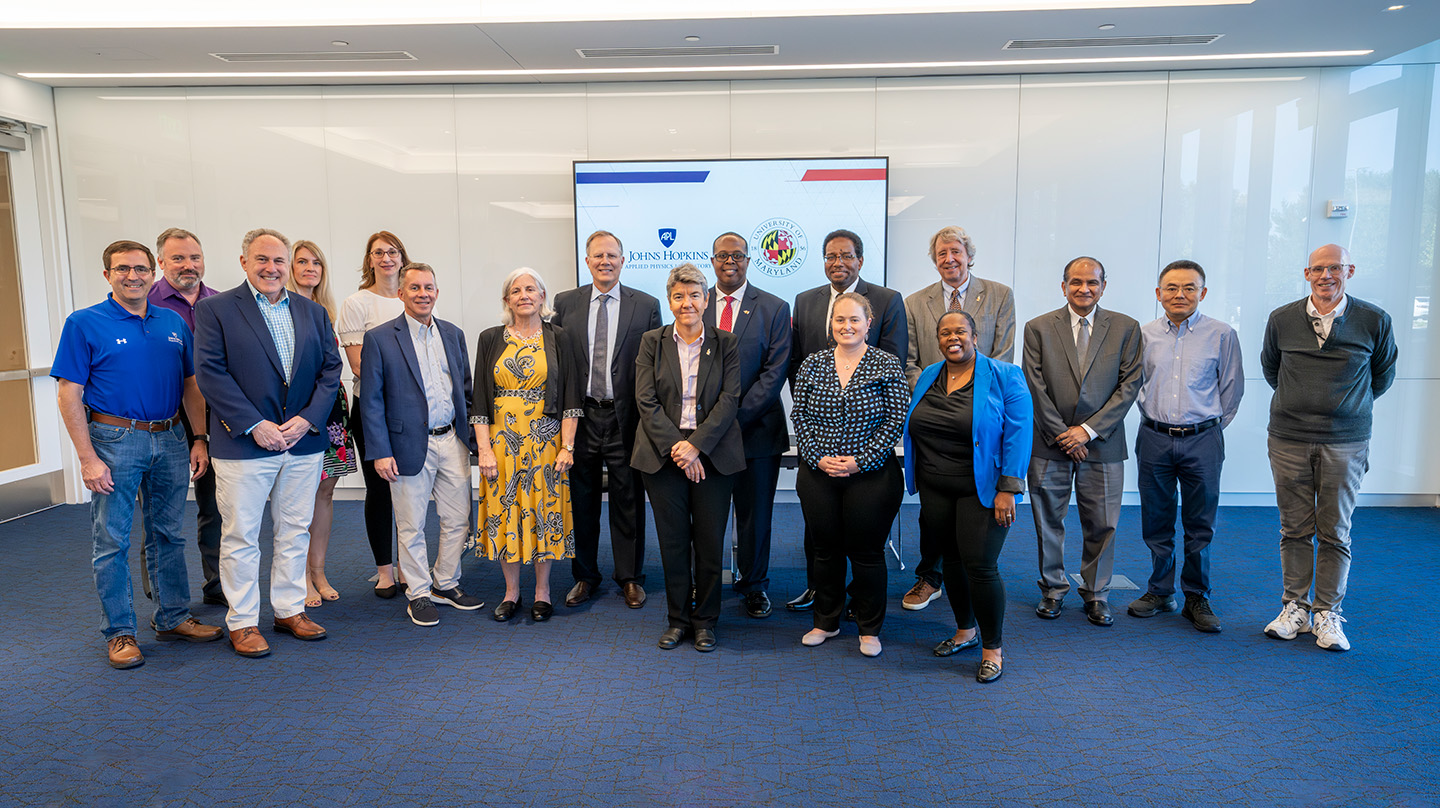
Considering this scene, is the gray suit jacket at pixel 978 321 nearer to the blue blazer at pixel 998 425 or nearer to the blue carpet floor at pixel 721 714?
the blue blazer at pixel 998 425

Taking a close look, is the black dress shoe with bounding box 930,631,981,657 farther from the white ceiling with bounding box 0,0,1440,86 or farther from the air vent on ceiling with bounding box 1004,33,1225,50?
the air vent on ceiling with bounding box 1004,33,1225,50

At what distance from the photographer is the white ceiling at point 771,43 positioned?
4.65 meters

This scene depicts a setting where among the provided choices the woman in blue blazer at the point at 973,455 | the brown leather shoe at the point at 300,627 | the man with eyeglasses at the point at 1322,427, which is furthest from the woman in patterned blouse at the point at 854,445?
the brown leather shoe at the point at 300,627

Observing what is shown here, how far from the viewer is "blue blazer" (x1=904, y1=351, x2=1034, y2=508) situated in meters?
3.05

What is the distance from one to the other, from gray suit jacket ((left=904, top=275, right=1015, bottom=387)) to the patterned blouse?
737 millimetres

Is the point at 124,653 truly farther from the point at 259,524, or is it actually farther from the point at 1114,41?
the point at 1114,41

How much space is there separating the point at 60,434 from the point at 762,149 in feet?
19.3

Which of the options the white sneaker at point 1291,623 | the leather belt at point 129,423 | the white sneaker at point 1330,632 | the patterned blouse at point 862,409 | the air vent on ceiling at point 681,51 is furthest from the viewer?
the air vent on ceiling at point 681,51

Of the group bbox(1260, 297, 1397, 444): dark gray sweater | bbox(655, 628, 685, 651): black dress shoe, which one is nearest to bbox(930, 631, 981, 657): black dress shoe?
bbox(655, 628, 685, 651): black dress shoe

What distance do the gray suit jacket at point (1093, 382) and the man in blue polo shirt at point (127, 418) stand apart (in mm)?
3833

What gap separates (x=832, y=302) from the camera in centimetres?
367

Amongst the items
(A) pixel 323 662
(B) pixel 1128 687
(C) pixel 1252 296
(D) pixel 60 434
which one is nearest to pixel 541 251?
(A) pixel 323 662

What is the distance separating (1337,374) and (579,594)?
355 cm

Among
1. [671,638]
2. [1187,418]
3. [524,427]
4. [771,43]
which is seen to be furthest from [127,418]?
[1187,418]
